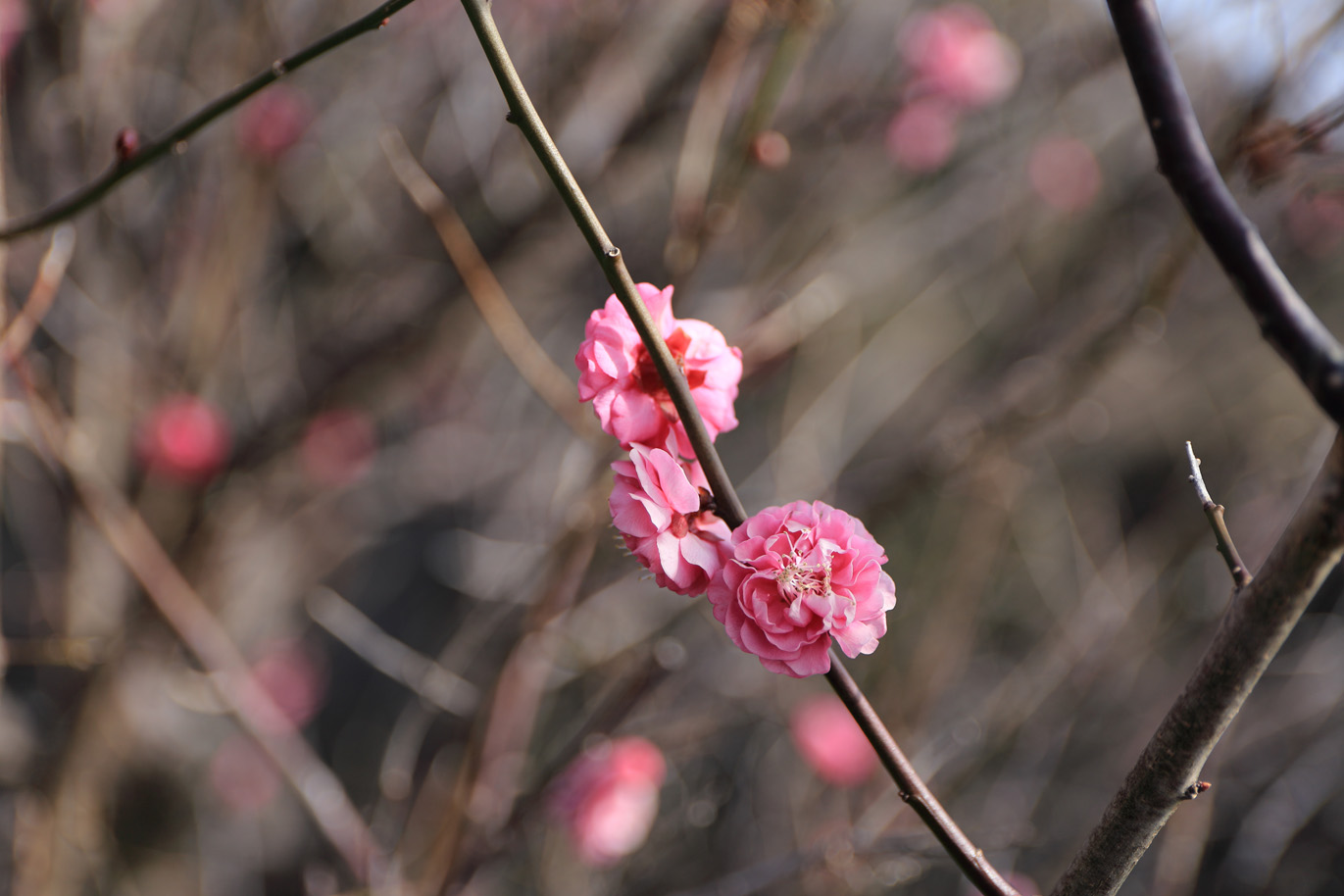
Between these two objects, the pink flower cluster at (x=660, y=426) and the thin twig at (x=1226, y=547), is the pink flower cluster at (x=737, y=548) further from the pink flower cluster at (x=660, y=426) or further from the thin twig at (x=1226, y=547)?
the thin twig at (x=1226, y=547)

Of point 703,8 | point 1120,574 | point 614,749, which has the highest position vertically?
point 703,8

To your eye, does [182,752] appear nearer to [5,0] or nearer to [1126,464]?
[5,0]

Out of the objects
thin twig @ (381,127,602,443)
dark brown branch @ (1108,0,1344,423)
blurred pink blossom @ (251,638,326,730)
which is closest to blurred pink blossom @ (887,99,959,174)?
thin twig @ (381,127,602,443)

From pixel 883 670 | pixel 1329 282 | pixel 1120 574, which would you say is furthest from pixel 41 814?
pixel 1329 282

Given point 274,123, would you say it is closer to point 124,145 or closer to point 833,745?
point 124,145

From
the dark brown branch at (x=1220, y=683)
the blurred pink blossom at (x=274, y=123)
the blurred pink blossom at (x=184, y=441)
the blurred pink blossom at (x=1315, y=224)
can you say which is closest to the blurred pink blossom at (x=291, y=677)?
the blurred pink blossom at (x=184, y=441)

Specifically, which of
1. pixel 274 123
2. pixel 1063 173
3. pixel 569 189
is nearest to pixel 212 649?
pixel 569 189

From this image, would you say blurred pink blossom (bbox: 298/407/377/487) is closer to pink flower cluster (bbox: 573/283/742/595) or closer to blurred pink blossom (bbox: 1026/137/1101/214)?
pink flower cluster (bbox: 573/283/742/595)
